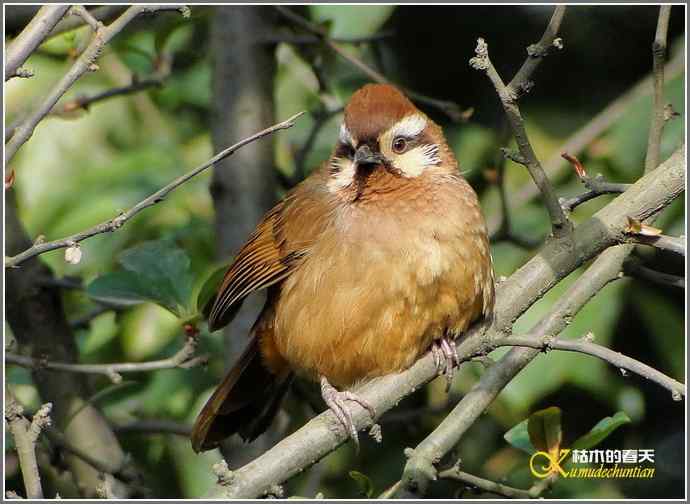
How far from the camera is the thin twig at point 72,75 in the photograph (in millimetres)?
2625

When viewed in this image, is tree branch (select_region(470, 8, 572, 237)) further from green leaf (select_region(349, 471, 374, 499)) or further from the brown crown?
green leaf (select_region(349, 471, 374, 499))

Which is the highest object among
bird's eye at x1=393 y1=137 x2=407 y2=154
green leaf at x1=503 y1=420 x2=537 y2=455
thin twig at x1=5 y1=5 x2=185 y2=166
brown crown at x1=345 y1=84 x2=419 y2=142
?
thin twig at x1=5 y1=5 x2=185 y2=166

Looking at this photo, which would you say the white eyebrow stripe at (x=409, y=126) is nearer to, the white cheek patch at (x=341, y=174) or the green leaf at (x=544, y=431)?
the white cheek patch at (x=341, y=174)

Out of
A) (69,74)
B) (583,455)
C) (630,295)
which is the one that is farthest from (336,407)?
(630,295)

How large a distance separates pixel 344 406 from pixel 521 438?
0.56 meters

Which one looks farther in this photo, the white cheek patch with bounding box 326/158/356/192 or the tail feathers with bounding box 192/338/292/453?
the tail feathers with bounding box 192/338/292/453

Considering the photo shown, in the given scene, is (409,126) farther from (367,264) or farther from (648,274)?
→ (648,274)

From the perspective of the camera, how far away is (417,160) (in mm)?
3689

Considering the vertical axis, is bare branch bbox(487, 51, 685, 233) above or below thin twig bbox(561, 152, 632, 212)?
below

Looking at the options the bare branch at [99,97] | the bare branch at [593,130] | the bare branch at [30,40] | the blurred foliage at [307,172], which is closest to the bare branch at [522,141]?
the bare branch at [30,40]

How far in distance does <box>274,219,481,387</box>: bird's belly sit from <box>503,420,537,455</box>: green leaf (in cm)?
35

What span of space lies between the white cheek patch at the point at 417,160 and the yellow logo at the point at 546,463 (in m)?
1.00

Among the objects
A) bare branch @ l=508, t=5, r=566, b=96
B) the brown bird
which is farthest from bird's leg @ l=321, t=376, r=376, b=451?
bare branch @ l=508, t=5, r=566, b=96

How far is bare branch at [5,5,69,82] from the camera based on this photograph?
2.64m
